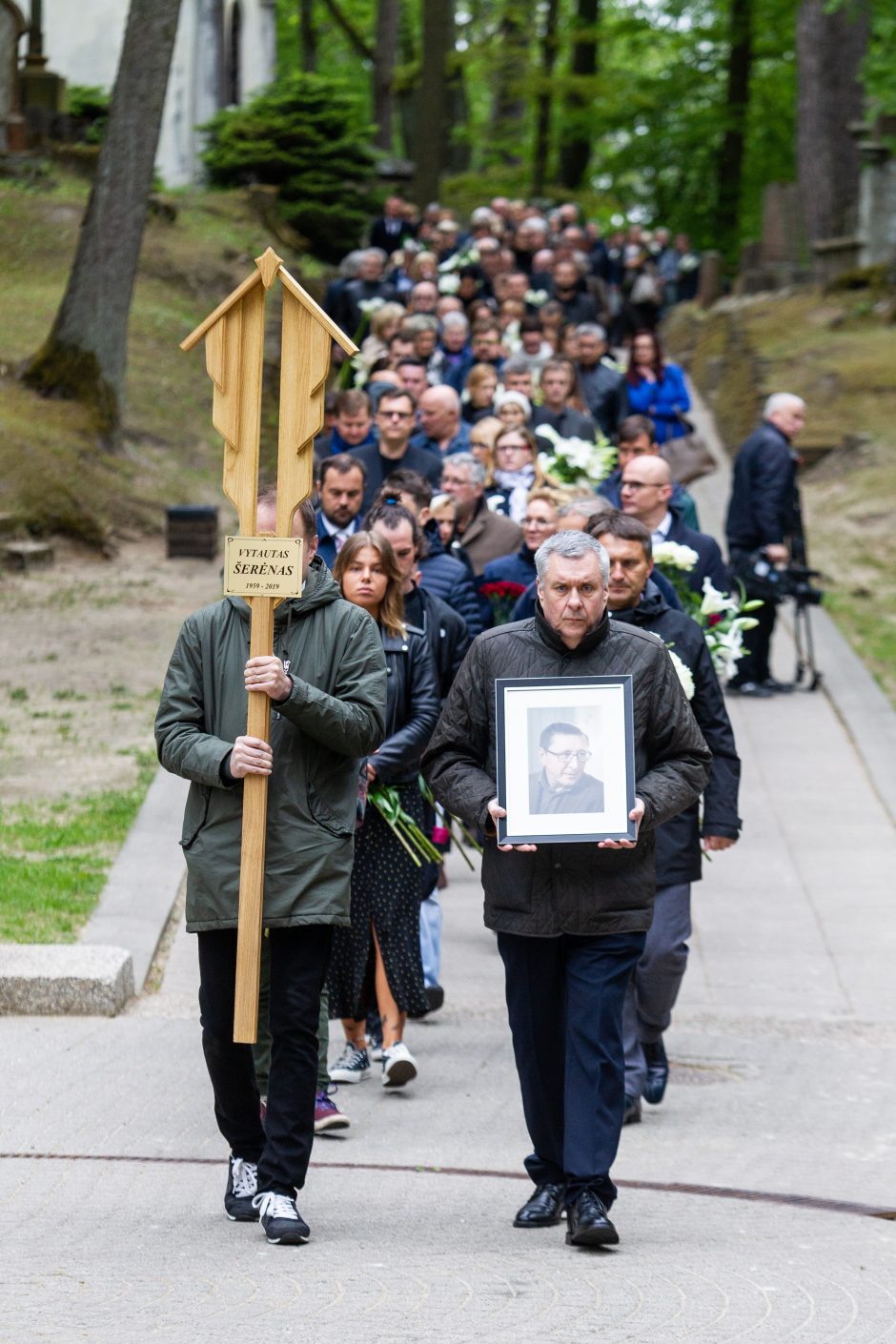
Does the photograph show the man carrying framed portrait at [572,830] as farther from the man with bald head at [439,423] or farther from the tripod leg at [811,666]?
the tripod leg at [811,666]

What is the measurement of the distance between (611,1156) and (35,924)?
363 cm

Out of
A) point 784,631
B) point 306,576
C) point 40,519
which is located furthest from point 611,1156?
point 40,519

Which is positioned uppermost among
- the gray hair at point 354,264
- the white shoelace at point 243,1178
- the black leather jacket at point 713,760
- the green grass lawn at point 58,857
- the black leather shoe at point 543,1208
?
the gray hair at point 354,264

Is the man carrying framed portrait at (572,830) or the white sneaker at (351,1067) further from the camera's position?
the white sneaker at (351,1067)

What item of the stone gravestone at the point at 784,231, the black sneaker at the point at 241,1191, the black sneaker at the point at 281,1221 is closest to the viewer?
the black sneaker at the point at 281,1221

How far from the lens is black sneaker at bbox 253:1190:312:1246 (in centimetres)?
539

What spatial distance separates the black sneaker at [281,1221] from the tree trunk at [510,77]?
37390 millimetres

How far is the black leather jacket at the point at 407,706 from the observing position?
712cm

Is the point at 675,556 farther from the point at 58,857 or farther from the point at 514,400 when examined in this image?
the point at 514,400

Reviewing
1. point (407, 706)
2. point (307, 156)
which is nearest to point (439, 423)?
point (407, 706)

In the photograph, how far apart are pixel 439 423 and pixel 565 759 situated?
690 cm

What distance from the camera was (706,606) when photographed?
7.79 m

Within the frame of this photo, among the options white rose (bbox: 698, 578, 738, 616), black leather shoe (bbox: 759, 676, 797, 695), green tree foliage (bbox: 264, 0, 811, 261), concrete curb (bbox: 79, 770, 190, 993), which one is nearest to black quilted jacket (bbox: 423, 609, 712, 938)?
white rose (bbox: 698, 578, 738, 616)

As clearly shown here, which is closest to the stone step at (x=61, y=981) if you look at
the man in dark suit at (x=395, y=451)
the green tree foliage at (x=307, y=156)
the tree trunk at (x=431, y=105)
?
the man in dark suit at (x=395, y=451)
